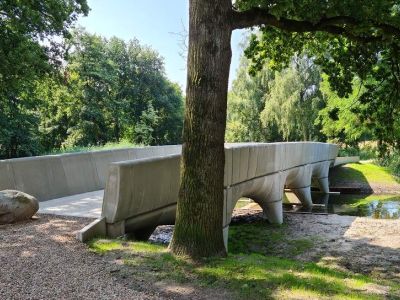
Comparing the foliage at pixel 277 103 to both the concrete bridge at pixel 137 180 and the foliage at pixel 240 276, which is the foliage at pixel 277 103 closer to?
the concrete bridge at pixel 137 180

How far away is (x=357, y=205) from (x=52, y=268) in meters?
20.8

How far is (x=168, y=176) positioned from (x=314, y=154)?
16354mm

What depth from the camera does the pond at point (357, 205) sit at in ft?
69.4

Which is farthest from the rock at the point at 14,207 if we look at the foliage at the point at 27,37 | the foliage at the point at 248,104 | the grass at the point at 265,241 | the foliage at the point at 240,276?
the foliage at the point at 248,104

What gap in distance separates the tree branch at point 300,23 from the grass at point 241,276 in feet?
11.3

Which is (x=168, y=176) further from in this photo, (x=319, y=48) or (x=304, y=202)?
(x=304, y=202)

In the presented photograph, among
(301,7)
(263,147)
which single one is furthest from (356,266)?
(301,7)

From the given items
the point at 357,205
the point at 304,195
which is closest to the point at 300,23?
the point at 304,195

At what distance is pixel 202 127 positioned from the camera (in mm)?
6207

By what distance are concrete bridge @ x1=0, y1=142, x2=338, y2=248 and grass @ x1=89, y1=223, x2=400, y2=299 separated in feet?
3.23

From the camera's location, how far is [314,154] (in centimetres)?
2414

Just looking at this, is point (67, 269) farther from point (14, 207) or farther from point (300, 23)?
point (300, 23)

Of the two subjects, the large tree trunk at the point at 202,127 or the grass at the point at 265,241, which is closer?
the large tree trunk at the point at 202,127

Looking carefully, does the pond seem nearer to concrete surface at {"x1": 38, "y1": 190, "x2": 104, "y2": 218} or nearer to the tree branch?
the tree branch
